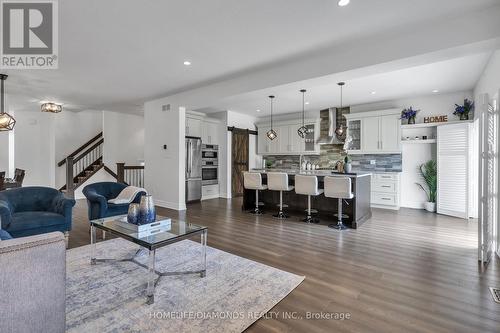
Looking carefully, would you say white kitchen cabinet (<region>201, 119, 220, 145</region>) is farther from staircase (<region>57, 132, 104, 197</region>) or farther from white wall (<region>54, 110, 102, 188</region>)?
white wall (<region>54, 110, 102, 188</region>)

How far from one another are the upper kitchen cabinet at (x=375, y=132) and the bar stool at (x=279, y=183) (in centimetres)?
216

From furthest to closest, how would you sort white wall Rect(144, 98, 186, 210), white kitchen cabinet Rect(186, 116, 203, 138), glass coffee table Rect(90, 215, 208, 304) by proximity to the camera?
1. white kitchen cabinet Rect(186, 116, 203, 138)
2. white wall Rect(144, 98, 186, 210)
3. glass coffee table Rect(90, 215, 208, 304)

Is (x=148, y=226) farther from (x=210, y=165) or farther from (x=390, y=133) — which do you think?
(x=390, y=133)

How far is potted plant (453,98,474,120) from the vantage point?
5.66 metres

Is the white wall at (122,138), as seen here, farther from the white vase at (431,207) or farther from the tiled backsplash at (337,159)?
the white vase at (431,207)

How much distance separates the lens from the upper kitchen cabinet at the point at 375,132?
6.54 meters

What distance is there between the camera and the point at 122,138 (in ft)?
30.1

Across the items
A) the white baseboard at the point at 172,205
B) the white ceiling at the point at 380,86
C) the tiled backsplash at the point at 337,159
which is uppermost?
the white ceiling at the point at 380,86

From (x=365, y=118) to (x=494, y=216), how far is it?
409 cm

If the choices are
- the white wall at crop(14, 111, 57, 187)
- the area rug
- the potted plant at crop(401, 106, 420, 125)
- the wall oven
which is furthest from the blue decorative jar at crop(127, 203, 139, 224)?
the white wall at crop(14, 111, 57, 187)

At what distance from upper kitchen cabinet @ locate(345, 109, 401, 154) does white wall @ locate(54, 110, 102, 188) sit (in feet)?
28.5

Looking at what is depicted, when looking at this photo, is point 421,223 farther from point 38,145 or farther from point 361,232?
point 38,145

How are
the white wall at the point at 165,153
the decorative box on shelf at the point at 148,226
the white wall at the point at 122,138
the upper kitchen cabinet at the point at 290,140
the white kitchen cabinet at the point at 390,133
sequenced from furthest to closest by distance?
the white wall at the point at 122,138, the upper kitchen cabinet at the point at 290,140, the white kitchen cabinet at the point at 390,133, the white wall at the point at 165,153, the decorative box on shelf at the point at 148,226

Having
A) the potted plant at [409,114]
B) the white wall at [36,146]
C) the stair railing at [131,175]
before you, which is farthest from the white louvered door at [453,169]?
the white wall at [36,146]
